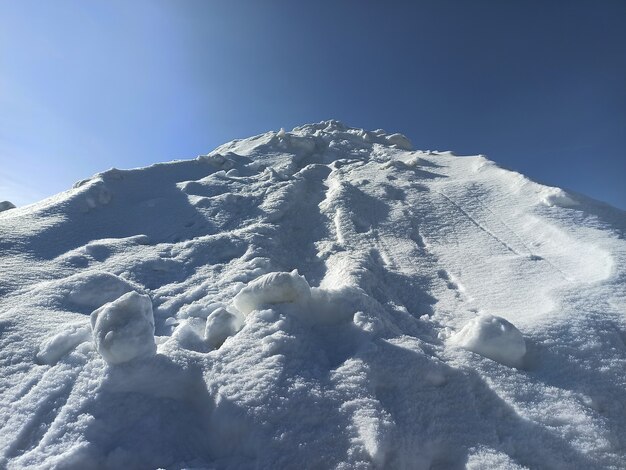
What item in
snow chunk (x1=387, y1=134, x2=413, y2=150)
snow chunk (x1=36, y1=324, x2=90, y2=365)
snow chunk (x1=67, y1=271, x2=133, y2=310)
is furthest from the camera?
snow chunk (x1=387, y1=134, x2=413, y2=150)

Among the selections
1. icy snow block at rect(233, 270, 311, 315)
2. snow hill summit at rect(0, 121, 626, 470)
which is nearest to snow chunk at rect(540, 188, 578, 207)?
snow hill summit at rect(0, 121, 626, 470)

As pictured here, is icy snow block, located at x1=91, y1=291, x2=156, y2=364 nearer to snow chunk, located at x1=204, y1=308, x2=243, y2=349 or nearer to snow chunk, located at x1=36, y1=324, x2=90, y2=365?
snow chunk, located at x1=36, y1=324, x2=90, y2=365

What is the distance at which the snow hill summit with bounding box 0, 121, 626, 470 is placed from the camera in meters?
2.30

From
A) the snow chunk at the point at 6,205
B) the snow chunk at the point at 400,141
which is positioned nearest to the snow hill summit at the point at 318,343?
the snow chunk at the point at 6,205

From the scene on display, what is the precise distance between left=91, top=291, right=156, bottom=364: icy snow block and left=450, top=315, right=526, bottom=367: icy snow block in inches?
98.4

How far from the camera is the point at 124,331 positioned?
2738 mm

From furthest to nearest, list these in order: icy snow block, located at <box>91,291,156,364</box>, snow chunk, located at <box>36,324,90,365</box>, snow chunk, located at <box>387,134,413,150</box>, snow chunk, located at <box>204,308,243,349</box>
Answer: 1. snow chunk, located at <box>387,134,413,150</box>
2. snow chunk, located at <box>204,308,243,349</box>
3. snow chunk, located at <box>36,324,90,365</box>
4. icy snow block, located at <box>91,291,156,364</box>

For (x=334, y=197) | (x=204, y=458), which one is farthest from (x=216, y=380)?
(x=334, y=197)

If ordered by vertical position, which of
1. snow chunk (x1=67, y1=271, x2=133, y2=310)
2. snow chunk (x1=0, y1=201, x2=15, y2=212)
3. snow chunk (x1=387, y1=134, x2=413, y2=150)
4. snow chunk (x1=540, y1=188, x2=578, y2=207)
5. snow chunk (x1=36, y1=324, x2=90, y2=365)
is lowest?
snow chunk (x1=36, y1=324, x2=90, y2=365)

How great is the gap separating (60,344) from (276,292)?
1732 mm

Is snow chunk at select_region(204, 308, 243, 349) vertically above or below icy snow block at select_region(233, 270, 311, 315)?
below

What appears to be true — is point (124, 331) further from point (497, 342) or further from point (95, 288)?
point (497, 342)

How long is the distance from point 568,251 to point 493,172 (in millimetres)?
3584

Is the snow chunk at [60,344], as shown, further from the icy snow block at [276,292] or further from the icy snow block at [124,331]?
the icy snow block at [276,292]
